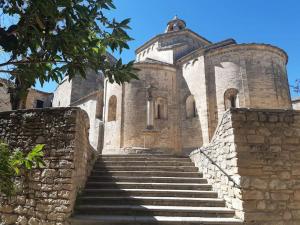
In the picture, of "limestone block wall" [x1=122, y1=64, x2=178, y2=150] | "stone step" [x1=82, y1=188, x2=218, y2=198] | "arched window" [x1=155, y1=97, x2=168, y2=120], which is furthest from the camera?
"arched window" [x1=155, y1=97, x2=168, y2=120]

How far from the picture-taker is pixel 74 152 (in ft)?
18.5

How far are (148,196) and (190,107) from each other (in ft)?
34.6

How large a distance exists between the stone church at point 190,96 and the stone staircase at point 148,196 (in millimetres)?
6444

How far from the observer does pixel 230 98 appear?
48.7 ft

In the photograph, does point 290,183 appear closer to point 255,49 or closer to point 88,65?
point 88,65

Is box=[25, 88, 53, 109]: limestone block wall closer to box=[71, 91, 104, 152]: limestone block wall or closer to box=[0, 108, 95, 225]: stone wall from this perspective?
box=[71, 91, 104, 152]: limestone block wall

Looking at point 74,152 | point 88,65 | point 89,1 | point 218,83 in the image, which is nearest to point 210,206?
point 74,152

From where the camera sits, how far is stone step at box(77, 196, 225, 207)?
243 inches

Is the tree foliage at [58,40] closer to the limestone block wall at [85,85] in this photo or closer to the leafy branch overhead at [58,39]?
the leafy branch overhead at [58,39]

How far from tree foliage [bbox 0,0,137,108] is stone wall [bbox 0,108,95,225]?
308 centimetres

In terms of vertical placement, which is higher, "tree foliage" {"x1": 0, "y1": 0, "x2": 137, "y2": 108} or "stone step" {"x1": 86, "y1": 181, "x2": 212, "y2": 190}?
"tree foliage" {"x1": 0, "y1": 0, "x2": 137, "y2": 108}

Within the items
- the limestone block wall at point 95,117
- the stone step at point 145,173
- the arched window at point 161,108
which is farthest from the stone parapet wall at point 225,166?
the limestone block wall at point 95,117

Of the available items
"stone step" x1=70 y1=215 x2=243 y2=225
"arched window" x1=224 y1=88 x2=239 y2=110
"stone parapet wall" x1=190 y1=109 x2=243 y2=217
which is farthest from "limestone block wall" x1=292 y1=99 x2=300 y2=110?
"stone step" x1=70 y1=215 x2=243 y2=225

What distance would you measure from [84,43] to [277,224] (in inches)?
205
